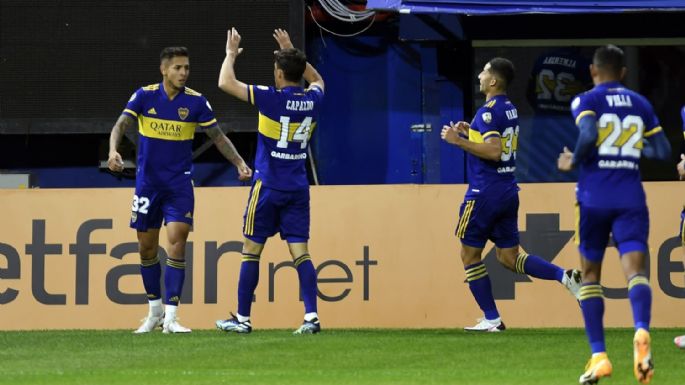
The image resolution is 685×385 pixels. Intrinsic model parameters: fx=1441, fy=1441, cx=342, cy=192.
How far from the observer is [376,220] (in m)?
13.7

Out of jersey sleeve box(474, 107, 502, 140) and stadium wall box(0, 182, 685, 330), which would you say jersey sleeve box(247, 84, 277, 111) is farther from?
stadium wall box(0, 182, 685, 330)

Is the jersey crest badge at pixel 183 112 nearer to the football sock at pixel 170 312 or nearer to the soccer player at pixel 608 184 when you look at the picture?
the football sock at pixel 170 312

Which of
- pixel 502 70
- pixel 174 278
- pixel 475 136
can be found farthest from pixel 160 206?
pixel 502 70

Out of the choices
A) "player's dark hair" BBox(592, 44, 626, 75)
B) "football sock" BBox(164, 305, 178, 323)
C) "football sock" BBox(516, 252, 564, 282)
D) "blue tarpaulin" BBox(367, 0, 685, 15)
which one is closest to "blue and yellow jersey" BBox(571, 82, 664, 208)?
"player's dark hair" BBox(592, 44, 626, 75)

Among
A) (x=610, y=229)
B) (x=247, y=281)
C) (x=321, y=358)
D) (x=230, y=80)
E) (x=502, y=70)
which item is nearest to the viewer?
(x=610, y=229)

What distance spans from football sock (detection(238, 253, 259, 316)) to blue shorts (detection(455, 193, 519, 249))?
1.72 m

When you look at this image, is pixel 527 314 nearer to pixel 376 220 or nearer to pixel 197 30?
pixel 376 220

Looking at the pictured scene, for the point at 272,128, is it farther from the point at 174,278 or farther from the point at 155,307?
the point at 155,307

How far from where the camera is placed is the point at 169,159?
11742mm

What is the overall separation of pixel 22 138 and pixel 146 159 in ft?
23.1

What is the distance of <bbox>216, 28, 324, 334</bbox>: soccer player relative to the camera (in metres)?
11.3

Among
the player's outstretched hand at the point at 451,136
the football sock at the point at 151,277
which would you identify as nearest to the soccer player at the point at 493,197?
the player's outstretched hand at the point at 451,136

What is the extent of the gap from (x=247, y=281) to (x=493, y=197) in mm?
2104

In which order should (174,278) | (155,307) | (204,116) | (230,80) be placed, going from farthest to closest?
(155,307)
(204,116)
(174,278)
(230,80)
